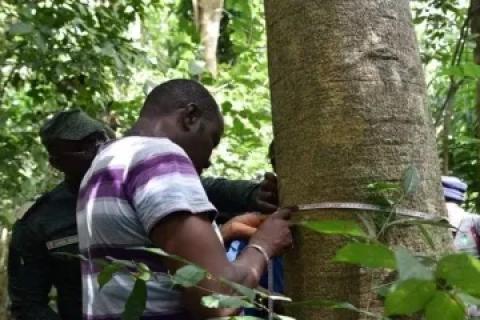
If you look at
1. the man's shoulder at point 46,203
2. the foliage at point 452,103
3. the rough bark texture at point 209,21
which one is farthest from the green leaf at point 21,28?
the rough bark texture at point 209,21

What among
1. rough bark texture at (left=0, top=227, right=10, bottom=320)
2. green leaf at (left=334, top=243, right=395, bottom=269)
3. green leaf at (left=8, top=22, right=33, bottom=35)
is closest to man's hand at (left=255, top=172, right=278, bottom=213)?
green leaf at (left=334, top=243, right=395, bottom=269)

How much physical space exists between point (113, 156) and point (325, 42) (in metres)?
0.48

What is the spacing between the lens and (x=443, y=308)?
746 millimetres

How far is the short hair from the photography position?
1.67 meters

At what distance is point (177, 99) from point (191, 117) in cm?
6

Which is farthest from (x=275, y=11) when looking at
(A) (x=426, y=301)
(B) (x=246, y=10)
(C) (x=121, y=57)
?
(B) (x=246, y=10)

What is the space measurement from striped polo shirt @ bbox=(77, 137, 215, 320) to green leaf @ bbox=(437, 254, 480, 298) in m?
0.65

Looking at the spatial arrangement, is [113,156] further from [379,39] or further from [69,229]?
[69,229]

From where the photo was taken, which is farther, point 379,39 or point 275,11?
point 275,11

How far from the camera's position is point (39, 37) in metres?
3.41

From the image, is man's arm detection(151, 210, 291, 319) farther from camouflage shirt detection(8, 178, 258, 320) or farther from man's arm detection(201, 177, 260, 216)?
camouflage shirt detection(8, 178, 258, 320)

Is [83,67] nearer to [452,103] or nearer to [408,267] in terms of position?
[452,103]

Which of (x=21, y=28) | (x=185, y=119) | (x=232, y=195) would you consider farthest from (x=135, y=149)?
(x=21, y=28)

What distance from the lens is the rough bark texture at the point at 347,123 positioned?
128 centimetres
